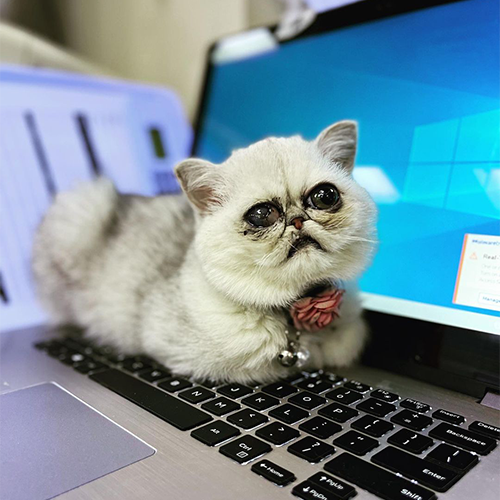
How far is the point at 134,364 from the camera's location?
822mm

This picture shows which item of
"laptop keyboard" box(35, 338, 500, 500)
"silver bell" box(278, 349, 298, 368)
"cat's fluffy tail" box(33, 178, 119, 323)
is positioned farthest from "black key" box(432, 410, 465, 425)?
"cat's fluffy tail" box(33, 178, 119, 323)

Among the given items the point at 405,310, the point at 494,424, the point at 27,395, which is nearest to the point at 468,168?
the point at 405,310

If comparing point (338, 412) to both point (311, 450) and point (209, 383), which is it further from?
point (209, 383)

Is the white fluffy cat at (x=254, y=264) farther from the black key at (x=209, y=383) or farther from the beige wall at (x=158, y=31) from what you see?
the beige wall at (x=158, y=31)

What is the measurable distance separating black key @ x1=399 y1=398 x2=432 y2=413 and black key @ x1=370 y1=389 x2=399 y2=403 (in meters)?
0.02

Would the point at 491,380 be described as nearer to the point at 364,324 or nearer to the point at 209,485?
the point at 364,324

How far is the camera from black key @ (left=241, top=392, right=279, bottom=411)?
619mm

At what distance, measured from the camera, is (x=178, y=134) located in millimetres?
1441

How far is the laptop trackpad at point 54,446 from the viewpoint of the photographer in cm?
48

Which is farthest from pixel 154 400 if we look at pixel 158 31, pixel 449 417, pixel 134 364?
pixel 158 31

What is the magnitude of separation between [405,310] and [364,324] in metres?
0.07

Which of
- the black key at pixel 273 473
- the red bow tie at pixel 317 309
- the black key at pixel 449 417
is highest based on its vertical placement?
the red bow tie at pixel 317 309

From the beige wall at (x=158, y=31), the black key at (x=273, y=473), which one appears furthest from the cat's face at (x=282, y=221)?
the beige wall at (x=158, y=31)

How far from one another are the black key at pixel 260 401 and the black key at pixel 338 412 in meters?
0.07
